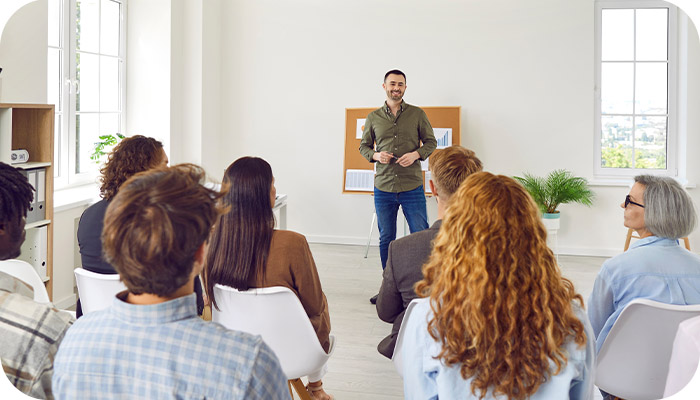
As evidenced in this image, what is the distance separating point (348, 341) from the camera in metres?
3.76

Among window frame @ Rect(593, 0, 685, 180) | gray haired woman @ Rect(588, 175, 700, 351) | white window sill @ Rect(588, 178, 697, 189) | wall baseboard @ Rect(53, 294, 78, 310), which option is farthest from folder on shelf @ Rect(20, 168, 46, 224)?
window frame @ Rect(593, 0, 685, 180)

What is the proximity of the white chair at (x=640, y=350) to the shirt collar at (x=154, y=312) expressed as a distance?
1.46 meters

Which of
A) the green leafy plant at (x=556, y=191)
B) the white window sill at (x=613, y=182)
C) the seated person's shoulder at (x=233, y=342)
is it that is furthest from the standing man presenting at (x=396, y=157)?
the seated person's shoulder at (x=233, y=342)

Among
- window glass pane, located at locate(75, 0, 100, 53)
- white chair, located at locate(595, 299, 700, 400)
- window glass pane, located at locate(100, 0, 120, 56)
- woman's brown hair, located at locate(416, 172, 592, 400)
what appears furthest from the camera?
window glass pane, located at locate(100, 0, 120, 56)

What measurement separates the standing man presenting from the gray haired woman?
2501 mm

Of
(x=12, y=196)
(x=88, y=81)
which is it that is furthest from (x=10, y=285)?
(x=88, y=81)

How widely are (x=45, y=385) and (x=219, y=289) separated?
890 millimetres

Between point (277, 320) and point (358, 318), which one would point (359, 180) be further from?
point (277, 320)

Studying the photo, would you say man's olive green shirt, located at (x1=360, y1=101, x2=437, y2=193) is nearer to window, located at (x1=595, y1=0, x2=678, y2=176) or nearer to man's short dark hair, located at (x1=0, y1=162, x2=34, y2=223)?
window, located at (x1=595, y1=0, x2=678, y2=176)

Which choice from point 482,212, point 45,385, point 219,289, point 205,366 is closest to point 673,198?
point 482,212

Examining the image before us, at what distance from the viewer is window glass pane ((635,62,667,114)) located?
241 inches

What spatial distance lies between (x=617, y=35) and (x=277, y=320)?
5.31 meters

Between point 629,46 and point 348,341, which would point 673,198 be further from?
point 629,46

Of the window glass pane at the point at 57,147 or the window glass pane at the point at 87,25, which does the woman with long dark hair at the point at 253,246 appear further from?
the window glass pane at the point at 87,25
